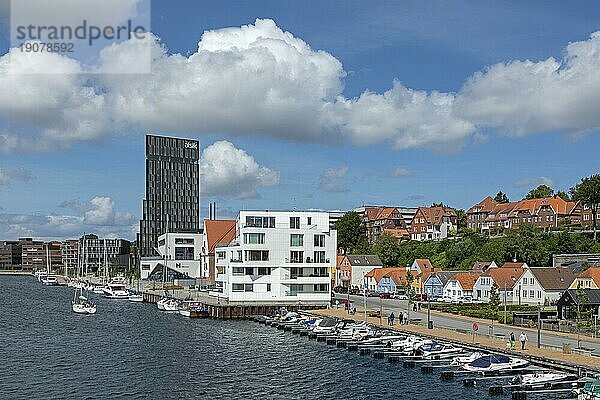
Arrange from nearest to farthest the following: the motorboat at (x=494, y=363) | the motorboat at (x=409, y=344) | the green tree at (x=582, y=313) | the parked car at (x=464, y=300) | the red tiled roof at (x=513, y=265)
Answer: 1. the motorboat at (x=494, y=363)
2. the motorboat at (x=409, y=344)
3. the green tree at (x=582, y=313)
4. the parked car at (x=464, y=300)
5. the red tiled roof at (x=513, y=265)

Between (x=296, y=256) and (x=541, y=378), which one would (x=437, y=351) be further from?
(x=296, y=256)

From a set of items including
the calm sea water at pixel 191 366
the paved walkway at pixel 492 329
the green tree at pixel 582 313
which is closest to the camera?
the calm sea water at pixel 191 366

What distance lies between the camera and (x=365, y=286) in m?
150

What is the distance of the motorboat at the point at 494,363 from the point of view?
5691 centimetres

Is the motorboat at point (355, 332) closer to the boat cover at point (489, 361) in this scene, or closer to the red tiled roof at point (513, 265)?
the boat cover at point (489, 361)

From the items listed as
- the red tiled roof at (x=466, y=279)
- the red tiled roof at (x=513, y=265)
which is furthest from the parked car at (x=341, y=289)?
the red tiled roof at (x=513, y=265)

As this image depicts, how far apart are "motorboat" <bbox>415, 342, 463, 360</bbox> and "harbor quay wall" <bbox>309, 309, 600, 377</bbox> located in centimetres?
163

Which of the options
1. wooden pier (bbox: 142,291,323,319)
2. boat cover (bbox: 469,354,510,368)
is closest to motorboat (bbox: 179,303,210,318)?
wooden pier (bbox: 142,291,323,319)

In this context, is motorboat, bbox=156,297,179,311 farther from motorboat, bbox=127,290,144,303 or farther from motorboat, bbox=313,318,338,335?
motorboat, bbox=313,318,338,335

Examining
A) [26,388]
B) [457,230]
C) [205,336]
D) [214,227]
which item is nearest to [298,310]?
[205,336]

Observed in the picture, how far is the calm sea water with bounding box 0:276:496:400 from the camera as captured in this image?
53500 millimetres

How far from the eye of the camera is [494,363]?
57.5 m

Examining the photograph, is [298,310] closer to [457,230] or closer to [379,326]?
[379,326]

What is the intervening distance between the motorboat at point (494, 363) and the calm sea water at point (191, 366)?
2488 millimetres
